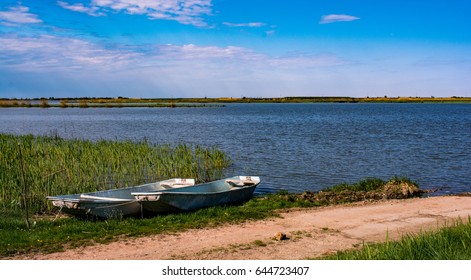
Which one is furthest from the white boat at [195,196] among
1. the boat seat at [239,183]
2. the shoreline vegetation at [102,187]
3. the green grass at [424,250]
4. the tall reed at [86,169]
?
the green grass at [424,250]

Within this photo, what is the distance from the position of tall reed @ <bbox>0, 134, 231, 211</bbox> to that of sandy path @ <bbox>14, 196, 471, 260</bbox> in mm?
4805

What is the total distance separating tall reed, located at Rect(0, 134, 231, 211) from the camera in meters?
14.6

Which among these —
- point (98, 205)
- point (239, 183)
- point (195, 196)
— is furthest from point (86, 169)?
point (239, 183)

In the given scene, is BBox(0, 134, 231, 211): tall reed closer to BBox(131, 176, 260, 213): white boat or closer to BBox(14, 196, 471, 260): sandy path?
BBox(131, 176, 260, 213): white boat

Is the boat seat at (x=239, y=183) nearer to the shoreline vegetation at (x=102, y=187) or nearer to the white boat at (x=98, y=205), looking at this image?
the shoreline vegetation at (x=102, y=187)

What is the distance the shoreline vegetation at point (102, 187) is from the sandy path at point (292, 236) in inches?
24.6

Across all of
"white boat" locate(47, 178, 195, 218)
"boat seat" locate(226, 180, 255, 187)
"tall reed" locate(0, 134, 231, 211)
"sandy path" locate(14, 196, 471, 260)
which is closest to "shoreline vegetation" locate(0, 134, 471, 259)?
"tall reed" locate(0, 134, 231, 211)

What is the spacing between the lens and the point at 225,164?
75.6ft

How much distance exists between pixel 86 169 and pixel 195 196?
4835 mm

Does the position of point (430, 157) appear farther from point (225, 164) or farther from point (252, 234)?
point (252, 234)

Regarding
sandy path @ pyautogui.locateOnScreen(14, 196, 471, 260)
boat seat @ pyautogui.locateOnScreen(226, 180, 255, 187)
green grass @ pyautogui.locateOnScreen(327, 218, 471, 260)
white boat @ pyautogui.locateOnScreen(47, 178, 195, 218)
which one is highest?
green grass @ pyautogui.locateOnScreen(327, 218, 471, 260)

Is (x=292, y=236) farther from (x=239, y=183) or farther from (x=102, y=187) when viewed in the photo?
(x=102, y=187)

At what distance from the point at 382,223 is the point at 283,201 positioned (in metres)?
3.71
